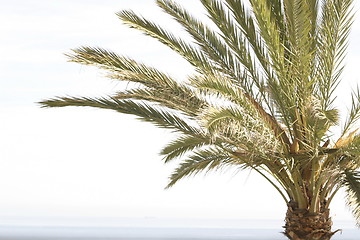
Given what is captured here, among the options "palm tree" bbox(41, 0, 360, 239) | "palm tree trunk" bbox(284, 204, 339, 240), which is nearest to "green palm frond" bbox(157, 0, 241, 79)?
"palm tree" bbox(41, 0, 360, 239)

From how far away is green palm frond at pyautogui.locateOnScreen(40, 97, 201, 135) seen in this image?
33.7ft

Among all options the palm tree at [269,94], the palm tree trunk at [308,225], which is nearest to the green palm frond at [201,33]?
the palm tree at [269,94]

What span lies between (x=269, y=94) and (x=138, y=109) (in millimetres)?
2209

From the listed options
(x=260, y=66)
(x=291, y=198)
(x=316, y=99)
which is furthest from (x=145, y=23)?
(x=291, y=198)

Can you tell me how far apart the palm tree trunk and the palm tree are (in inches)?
0.7

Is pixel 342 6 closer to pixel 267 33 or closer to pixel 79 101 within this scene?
pixel 267 33

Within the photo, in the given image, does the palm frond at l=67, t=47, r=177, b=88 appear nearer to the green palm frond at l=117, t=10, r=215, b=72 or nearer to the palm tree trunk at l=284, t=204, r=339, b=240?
the green palm frond at l=117, t=10, r=215, b=72

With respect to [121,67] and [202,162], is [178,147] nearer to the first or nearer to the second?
[202,162]

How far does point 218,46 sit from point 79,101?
2.68 m

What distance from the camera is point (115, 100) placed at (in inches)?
409

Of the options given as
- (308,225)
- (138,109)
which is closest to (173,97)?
(138,109)

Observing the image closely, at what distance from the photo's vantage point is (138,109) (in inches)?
413

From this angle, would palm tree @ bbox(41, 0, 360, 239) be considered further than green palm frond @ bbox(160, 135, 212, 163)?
No

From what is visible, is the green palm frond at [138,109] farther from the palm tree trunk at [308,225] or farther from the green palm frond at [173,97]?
the palm tree trunk at [308,225]
